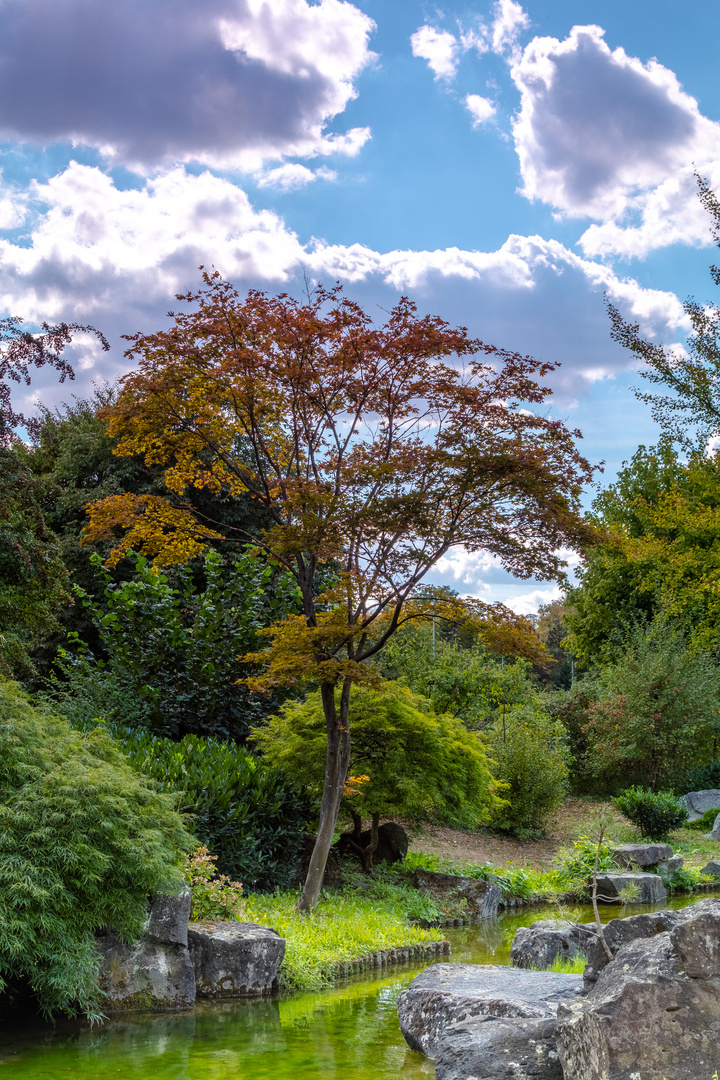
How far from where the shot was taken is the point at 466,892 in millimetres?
11117

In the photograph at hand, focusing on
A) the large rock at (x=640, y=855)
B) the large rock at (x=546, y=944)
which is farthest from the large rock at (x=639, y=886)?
the large rock at (x=546, y=944)

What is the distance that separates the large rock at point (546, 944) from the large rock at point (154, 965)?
281 cm

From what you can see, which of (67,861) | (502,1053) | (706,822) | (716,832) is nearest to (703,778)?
(706,822)

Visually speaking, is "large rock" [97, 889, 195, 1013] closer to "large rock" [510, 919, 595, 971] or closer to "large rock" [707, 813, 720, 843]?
"large rock" [510, 919, 595, 971]

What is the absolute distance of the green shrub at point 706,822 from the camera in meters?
18.5

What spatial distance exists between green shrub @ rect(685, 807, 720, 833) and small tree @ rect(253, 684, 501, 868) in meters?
9.81

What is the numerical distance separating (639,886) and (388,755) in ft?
13.2

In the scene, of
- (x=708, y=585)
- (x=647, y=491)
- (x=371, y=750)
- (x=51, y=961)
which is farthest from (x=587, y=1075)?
(x=647, y=491)

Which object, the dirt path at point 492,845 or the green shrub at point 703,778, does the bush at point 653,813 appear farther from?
the green shrub at point 703,778

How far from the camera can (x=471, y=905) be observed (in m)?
11.0

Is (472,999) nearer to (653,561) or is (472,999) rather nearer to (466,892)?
(466,892)

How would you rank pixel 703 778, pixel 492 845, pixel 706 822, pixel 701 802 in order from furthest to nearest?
pixel 703 778, pixel 701 802, pixel 706 822, pixel 492 845

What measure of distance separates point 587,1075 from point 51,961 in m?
3.51

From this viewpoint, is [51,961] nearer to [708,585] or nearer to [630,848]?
[630,848]
